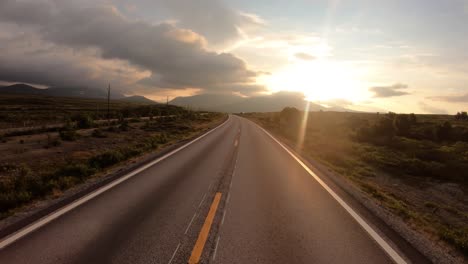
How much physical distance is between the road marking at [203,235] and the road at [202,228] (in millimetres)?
15

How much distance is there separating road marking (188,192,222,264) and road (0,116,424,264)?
0.02 metres

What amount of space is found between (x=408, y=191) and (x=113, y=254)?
11.5 metres

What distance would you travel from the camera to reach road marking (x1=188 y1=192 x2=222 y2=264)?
13.0 ft

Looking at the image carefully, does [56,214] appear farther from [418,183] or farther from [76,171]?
[418,183]

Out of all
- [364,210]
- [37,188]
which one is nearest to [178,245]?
[364,210]

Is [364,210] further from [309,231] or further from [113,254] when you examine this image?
[113,254]

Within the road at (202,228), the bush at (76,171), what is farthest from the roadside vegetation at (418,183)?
the bush at (76,171)

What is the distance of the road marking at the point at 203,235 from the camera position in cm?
395

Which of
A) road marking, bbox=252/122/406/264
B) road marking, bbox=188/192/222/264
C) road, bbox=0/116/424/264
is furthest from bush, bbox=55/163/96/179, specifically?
road marking, bbox=252/122/406/264

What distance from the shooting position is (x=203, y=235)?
15.3 feet

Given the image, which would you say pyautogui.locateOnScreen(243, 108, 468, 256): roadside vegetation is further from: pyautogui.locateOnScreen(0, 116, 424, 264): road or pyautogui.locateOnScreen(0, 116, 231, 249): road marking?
pyautogui.locateOnScreen(0, 116, 231, 249): road marking

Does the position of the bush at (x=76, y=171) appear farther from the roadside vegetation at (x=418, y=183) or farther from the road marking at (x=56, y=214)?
the roadside vegetation at (x=418, y=183)

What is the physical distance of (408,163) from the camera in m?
15.7

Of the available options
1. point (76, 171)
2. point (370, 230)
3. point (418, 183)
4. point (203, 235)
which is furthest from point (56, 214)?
point (418, 183)
